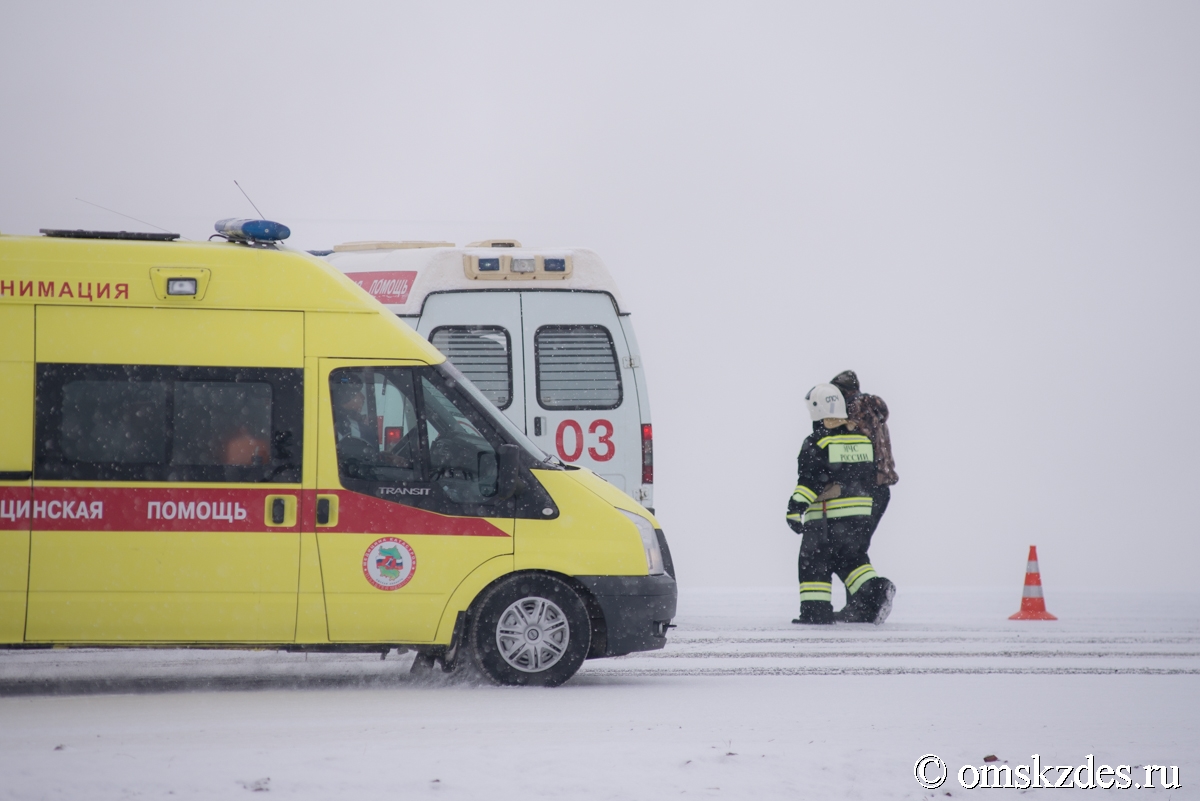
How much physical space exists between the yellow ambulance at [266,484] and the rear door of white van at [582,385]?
10.8 feet

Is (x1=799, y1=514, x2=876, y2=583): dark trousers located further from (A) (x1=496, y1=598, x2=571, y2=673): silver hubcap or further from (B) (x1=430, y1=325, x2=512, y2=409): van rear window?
(A) (x1=496, y1=598, x2=571, y2=673): silver hubcap

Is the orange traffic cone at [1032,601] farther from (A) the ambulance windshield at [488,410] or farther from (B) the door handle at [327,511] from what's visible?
(B) the door handle at [327,511]

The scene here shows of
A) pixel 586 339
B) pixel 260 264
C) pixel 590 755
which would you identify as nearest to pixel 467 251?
pixel 586 339

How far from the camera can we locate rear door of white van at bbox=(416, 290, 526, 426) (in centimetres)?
1193

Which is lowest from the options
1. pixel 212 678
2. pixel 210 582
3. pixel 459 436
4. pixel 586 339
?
pixel 212 678

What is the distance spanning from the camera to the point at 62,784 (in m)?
5.39

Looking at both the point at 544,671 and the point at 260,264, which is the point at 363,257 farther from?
the point at 544,671

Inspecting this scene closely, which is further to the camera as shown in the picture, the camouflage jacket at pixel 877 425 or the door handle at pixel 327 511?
the camouflage jacket at pixel 877 425

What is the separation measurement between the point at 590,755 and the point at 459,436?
109 inches

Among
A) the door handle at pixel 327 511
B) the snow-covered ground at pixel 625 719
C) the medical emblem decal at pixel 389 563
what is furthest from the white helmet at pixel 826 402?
the door handle at pixel 327 511

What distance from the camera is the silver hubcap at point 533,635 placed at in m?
8.34

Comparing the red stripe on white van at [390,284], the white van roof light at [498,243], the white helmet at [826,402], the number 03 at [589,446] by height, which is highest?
the white van roof light at [498,243]

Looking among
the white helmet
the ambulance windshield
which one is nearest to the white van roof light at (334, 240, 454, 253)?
the white helmet

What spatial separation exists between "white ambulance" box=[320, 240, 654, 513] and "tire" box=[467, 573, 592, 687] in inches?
138
